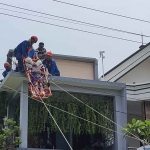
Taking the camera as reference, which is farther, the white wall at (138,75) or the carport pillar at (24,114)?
the white wall at (138,75)

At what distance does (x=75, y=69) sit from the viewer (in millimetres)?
16344

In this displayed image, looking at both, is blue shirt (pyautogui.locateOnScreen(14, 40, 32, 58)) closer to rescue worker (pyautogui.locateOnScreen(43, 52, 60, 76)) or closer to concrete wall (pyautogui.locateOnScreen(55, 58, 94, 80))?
rescue worker (pyautogui.locateOnScreen(43, 52, 60, 76))

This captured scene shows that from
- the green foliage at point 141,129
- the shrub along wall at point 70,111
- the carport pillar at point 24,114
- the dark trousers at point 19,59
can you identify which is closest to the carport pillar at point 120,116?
the shrub along wall at point 70,111

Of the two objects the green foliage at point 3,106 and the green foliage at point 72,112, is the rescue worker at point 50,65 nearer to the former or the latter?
the green foliage at point 72,112

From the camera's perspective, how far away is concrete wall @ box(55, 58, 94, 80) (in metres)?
16.1

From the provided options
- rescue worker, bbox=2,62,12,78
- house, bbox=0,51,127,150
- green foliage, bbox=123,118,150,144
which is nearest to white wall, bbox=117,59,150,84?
house, bbox=0,51,127,150

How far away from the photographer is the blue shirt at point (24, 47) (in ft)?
45.2

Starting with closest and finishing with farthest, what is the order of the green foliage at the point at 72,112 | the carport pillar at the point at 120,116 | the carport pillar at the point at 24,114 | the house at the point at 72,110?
1. the carport pillar at the point at 24,114
2. the house at the point at 72,110
3. the green foliage at the point at 72,112
4. the carport pillar at the point at 120,116

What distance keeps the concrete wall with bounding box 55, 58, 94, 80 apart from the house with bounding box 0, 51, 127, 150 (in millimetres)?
1275

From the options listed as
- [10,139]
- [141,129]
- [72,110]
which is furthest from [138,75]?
[10,139]

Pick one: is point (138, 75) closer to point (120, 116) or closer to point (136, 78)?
point (136, 78)

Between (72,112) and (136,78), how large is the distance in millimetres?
5101

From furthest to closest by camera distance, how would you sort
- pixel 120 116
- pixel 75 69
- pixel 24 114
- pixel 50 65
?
pixel 75 69 < pixel 120 116 < pixel 50 65 < pixel 24 114

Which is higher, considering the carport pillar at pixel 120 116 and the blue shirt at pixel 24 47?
the blue shirt at pixel 24 47
